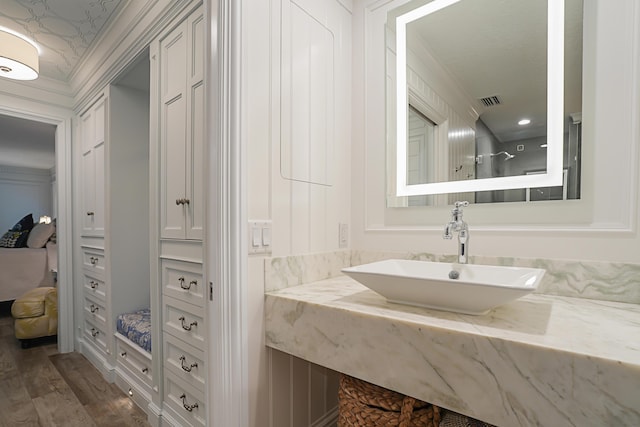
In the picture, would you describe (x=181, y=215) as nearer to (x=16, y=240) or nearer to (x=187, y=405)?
(x=187, y=405)

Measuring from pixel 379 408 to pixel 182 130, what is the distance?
149 cm

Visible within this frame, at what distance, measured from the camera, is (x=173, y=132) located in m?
1.64

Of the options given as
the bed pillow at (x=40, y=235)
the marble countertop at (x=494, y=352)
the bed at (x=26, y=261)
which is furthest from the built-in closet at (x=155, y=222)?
the bed pillow at (x=40, y=235)

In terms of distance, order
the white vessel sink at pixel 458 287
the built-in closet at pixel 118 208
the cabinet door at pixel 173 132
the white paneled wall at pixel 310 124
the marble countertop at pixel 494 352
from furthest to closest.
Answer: the built-in closet at pixel 118 208 < the cabinet door at pixel 173 132 < the white paneled wall at pixel 310 124 < the white vessel sink at pixel 458 287 < the marble countertop at pixel 494 352

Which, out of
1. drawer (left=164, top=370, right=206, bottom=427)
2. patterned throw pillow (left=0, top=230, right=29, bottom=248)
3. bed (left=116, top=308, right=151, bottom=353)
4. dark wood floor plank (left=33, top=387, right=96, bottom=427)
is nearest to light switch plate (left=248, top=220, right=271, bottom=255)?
drawer (left=164, top=370, right=206, bottom=427)

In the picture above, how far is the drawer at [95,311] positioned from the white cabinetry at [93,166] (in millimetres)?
548

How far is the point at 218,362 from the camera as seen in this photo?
1066 mm

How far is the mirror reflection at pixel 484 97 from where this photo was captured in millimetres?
1138

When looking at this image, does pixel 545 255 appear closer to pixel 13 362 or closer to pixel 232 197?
pixel 232 197

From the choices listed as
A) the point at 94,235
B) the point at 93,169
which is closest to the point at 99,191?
the point at 93,169

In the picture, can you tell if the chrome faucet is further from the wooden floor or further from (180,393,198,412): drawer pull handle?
the wooden floor

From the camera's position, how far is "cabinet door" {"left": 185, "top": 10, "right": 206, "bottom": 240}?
146 centimetres

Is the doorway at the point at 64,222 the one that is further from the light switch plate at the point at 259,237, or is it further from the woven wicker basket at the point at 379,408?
the woven wicker basket at the point at 379,408

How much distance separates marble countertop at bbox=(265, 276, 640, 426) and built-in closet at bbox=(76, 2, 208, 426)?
19.0 inches
